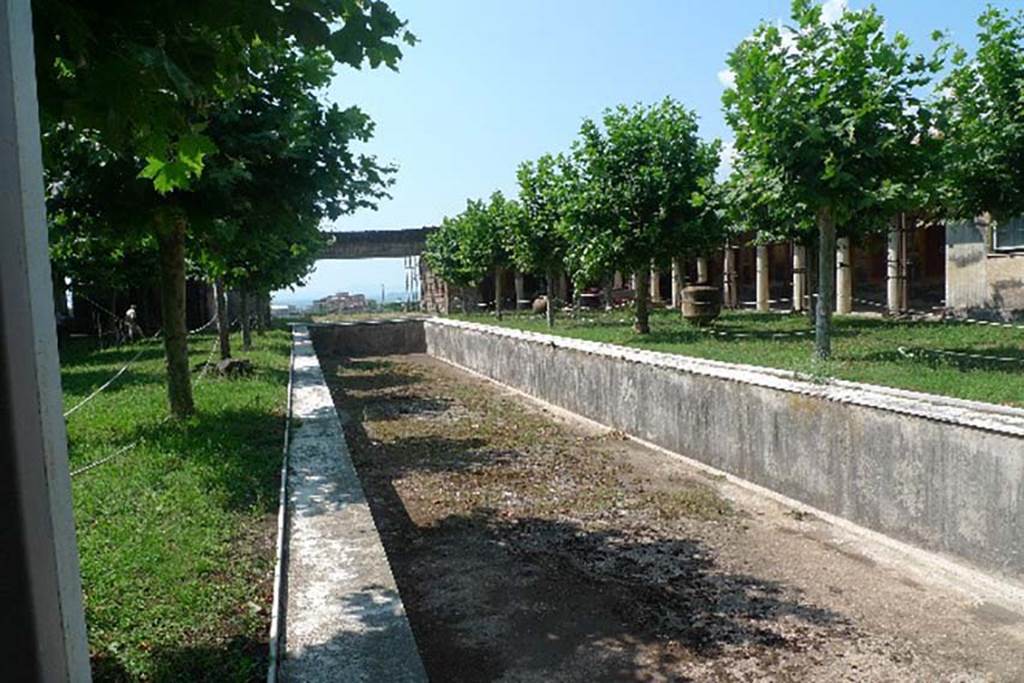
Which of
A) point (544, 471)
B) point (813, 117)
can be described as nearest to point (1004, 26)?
point (813, 117)

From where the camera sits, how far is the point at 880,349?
1185 cm

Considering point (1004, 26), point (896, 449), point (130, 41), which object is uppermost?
point (1004, 26)

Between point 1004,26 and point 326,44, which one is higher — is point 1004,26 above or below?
above

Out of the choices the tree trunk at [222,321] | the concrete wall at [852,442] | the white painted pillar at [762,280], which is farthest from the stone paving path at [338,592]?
the white painted pillar at [762,280]

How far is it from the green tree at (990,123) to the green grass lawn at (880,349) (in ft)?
7.15

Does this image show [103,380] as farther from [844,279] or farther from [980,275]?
[980,275]

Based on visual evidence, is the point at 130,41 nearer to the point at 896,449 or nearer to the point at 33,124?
the point at 33,124

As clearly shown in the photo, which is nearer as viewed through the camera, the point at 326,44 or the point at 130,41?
the point at 130,41

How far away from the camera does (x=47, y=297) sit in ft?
4.19

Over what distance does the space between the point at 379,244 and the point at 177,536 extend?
131 feet

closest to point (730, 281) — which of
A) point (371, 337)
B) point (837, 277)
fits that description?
point (837, 277)

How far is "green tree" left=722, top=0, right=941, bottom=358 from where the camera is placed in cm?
981

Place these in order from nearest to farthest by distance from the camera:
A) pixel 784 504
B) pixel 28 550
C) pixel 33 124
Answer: pixel 28 550 < pixel 33 124 < pixel 784 504

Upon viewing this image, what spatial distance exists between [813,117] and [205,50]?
870 cm
